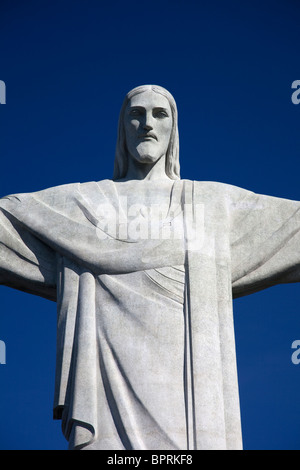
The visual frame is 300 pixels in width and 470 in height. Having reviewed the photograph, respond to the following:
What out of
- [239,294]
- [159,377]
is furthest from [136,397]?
[239,294]

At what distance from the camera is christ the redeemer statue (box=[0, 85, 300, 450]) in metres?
14.9

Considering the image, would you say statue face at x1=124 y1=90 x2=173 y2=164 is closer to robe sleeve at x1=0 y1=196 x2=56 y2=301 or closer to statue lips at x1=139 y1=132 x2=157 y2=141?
statue lips at x1=139 y1=132 x2=157 y2=141

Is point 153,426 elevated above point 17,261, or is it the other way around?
point 17,261

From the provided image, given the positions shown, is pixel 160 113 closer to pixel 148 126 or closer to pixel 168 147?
pixel 148 126

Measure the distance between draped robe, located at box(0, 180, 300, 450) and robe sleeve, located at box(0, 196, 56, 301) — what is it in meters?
0.02

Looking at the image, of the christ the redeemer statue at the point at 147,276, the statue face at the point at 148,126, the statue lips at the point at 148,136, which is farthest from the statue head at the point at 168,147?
the statue lips at the point at 148,136

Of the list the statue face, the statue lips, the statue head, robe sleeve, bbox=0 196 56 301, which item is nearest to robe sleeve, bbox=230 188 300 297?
the statue head

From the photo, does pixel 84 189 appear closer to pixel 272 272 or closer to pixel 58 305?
pixel 58 305

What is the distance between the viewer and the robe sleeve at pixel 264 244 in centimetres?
1638

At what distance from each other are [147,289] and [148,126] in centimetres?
294
